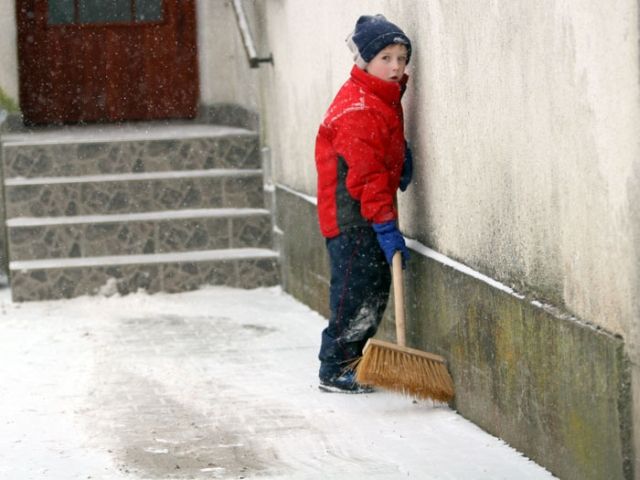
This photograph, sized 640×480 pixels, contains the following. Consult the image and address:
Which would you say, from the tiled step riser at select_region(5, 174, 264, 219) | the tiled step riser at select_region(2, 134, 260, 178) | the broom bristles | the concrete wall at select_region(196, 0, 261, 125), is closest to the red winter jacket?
the broom bristles

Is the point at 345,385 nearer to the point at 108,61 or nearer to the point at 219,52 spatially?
the point at 219,52

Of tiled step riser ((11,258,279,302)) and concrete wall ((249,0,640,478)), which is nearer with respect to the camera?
concrete wall ((249,0,640,478))

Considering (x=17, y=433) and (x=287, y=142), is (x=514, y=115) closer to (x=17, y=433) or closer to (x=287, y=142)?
(x=17, y=433)

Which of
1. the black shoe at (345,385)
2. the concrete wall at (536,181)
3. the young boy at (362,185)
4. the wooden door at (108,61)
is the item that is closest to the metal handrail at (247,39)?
the wooden door at (108,61)

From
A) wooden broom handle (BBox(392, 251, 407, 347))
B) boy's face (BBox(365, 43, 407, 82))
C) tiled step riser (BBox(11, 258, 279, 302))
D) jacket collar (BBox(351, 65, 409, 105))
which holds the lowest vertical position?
tiled step riser (BBox(11, 258, 279, 302))

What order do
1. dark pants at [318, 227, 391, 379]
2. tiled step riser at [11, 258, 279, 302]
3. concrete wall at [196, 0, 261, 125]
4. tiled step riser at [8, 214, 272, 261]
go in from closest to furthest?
dark pants at [318, 227, 391, 379], tiled step riser at [11, 258, 279, 302], tiled step riser at [8, 214, 272, 261], concrete wall at [196, 0, 261, 125]

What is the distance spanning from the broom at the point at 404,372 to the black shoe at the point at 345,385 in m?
0.50

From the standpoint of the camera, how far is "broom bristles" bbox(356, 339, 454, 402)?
5461mm

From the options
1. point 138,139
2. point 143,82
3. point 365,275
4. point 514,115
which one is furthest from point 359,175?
point 143,82

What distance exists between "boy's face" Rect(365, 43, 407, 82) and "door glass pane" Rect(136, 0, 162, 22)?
559cm

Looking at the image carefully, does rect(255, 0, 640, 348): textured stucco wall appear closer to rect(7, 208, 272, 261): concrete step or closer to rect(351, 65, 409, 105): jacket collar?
rect(351, 65, 409, 105): jacket collar

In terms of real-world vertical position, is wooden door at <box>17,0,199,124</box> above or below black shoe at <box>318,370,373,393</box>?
above

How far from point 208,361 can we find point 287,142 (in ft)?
8.02

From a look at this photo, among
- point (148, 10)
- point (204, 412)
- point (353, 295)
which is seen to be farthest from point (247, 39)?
point (204, 412)
